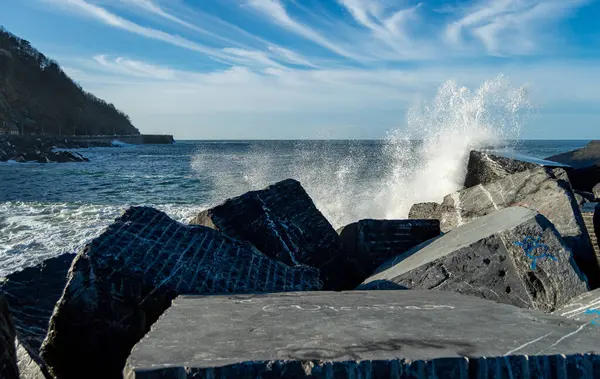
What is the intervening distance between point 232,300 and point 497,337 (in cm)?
107

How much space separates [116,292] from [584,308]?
225 cm

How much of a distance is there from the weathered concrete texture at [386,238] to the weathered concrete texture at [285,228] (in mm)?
267

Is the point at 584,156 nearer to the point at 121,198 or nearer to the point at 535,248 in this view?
the point at 535,248

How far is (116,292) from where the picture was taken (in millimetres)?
2738

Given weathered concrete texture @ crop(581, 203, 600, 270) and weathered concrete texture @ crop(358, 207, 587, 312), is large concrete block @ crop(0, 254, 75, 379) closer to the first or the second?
weathered concrete texture @ crop(358, 207, 587, 312)

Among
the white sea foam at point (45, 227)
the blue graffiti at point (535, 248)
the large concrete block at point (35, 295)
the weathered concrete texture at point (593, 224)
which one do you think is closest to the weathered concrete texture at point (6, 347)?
the large concrete block at point (35, 295)

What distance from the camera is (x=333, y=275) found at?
4246 millimetres

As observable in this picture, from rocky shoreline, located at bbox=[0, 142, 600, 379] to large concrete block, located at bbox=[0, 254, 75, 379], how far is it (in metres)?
0.01

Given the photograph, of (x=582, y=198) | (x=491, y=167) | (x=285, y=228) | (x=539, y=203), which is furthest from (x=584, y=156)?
(x=285, y=228)

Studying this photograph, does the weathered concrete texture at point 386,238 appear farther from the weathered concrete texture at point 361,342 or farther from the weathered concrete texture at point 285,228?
the weathered concrete texture at point 361,342

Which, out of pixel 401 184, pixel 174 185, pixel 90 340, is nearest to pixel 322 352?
pixel 90 340

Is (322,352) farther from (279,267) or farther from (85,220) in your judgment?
(85,220)

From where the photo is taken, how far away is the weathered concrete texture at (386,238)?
4.59 m

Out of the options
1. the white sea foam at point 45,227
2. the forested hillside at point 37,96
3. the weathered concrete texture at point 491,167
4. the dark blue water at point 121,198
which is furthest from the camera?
the forested hillside at point 37,96
